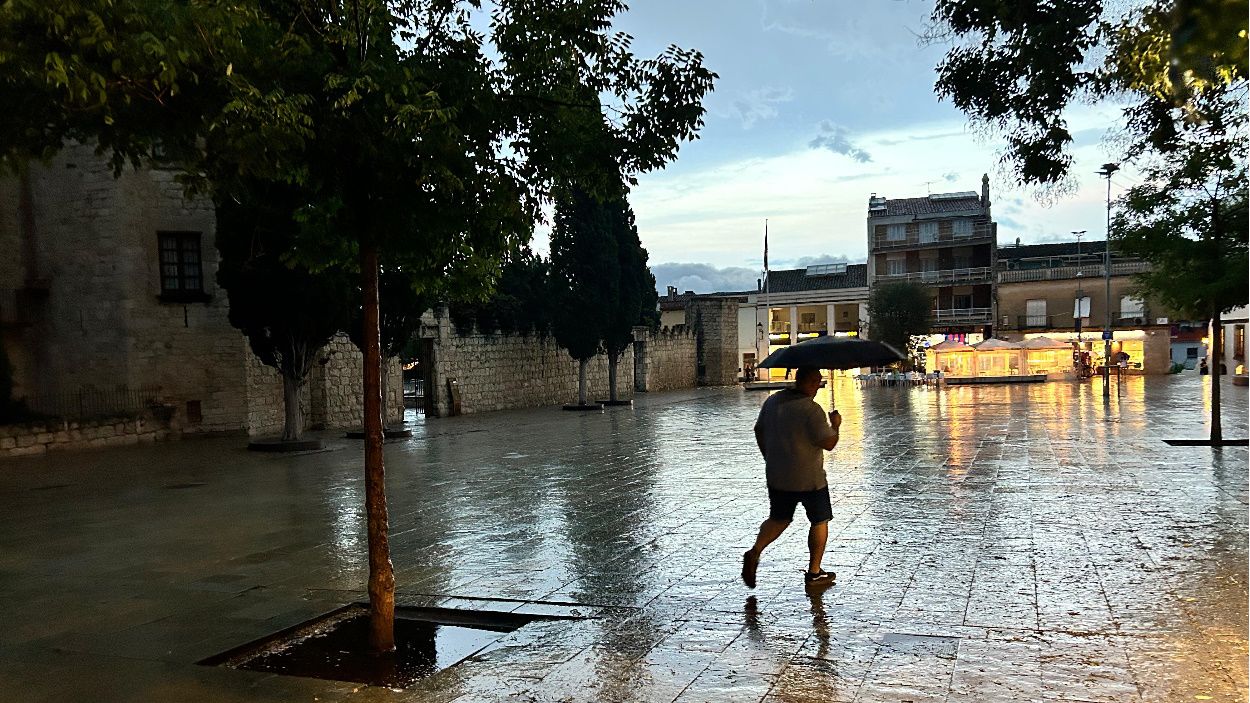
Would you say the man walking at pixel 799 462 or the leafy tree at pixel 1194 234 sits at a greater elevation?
the leafy tree at pixel 1194 234

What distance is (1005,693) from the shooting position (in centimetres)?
405

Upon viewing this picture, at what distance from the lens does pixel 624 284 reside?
100 feet

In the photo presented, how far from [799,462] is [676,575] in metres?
1.31

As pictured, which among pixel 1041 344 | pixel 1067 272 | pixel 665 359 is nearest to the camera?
pixel 1041 344

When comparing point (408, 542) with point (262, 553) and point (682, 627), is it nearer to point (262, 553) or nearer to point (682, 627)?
point (262, 553)

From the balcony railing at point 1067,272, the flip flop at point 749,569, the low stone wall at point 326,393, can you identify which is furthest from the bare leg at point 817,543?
the balcony railing at point 1067,272

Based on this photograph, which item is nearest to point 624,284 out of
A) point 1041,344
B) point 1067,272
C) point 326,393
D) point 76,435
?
point 326,393

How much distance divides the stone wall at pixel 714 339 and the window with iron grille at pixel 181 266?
2914cm

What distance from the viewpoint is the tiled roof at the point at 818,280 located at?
69000 millimetres

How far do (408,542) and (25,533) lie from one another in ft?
14.1

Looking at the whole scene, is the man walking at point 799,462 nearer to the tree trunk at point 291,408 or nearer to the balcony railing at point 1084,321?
the tree trunk at point 291,408

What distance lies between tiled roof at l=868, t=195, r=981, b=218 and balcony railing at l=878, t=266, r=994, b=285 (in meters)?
4.59

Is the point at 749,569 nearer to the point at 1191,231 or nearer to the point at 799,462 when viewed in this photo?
the point at 799,462

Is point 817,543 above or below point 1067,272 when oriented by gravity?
below
